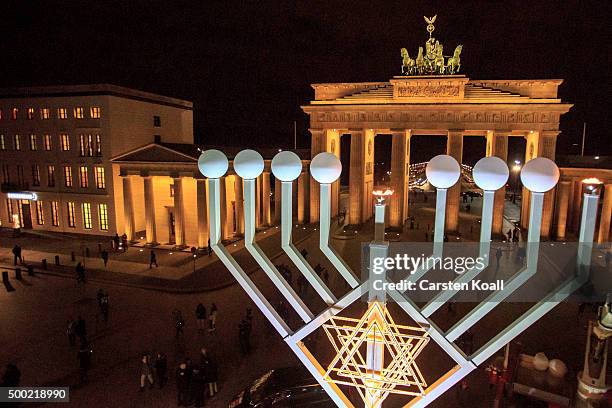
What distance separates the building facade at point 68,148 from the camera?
2784cm

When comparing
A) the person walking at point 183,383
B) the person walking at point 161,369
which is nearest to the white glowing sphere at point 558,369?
the person walking at point 183,383

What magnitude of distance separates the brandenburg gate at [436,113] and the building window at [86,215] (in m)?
19.1

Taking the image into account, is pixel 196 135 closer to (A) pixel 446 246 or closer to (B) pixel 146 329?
(A) pixel 446 246

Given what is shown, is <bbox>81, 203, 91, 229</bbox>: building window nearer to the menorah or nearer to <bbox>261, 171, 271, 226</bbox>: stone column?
<bbox>261, 171, 271, 226</bbox>: stone column

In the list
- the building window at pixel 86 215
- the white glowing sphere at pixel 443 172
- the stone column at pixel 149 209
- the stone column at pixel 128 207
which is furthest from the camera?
the building window at pixel 86 215

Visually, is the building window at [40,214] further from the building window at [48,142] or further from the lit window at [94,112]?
the lit window at [94,112]

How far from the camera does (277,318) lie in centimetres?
434

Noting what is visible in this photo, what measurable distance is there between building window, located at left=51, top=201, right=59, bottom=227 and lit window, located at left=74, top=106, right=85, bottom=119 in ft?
23.5

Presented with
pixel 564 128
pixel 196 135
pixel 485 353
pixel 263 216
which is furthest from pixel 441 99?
pixel 196 135

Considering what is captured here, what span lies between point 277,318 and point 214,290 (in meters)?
15.2

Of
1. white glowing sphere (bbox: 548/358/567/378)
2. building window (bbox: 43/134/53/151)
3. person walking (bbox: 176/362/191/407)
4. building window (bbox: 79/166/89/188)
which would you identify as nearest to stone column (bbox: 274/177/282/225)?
building window (bbox: 79/166/89/188)

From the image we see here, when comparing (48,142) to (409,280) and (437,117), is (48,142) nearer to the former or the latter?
(437,117)

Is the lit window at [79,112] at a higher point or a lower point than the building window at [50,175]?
higher

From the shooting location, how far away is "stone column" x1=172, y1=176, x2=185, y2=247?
84.3 feet
